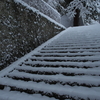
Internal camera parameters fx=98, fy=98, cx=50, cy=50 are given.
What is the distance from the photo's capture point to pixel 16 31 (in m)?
2.53

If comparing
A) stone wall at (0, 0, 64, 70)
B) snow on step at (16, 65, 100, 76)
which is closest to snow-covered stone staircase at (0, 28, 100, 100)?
snow on step at (16, 65, 100, 76)

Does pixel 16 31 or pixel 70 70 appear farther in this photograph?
pixel 16 31

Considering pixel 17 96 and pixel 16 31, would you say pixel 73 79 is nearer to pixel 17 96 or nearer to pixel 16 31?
pixel 17 96

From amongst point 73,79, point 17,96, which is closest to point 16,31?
point 17,96

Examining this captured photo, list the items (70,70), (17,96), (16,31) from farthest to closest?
1. (16,31)
2. (70,70)
3. (17,96)

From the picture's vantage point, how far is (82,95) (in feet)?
4.03

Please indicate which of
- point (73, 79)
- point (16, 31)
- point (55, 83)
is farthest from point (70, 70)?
point (16, 31)

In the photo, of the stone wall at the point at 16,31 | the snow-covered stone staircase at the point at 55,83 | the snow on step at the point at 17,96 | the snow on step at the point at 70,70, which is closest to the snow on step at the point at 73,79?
the snow-covered stone staircase at the point at 55,83

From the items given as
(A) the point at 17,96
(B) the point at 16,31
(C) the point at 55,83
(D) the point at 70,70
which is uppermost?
(B) the point at 16,31

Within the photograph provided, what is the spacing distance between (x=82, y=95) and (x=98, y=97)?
181mm

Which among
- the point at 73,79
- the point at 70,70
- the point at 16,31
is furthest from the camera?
the point at 16,31

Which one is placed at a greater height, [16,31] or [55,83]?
[16,31]

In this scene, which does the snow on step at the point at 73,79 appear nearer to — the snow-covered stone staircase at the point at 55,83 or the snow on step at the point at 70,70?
the snow-covered stone staircase at the point at 55,83

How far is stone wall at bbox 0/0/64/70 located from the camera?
216cm
